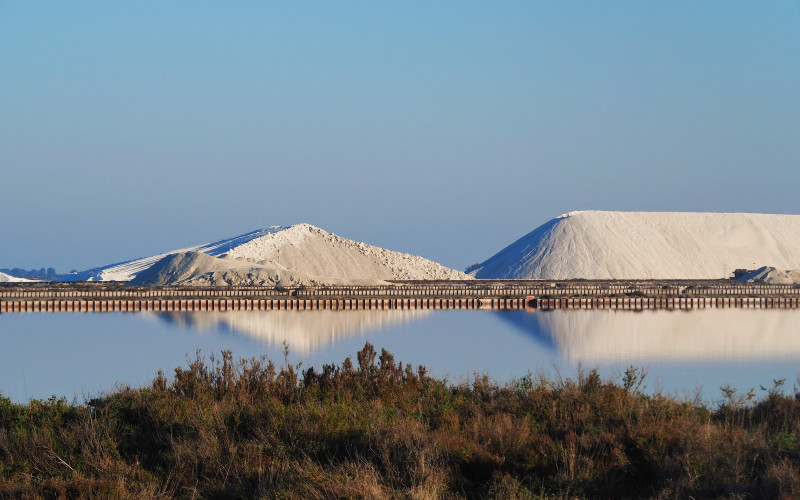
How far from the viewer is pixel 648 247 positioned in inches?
3750

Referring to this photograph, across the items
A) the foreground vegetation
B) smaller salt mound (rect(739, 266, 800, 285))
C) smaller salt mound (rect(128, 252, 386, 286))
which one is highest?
smaller salt mound (rect(128, 252, 386, 286))

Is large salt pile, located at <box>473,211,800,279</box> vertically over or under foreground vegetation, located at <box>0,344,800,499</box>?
over

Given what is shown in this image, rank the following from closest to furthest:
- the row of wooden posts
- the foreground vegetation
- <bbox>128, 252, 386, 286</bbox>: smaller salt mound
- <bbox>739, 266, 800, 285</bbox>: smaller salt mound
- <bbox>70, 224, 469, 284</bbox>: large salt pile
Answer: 1. the foreground vegetation
2. the row of wooden posts
3. <bbox>128, 252, 386, 286</bbox>: smaller salt mound
4. <bbox>739, 266, 800, 285</bbox>: smaller salt mound
5. <bbox>70, 224, 469, 284</bbox>: large salt pile

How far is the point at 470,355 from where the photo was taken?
2602cm

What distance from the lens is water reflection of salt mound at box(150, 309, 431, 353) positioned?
104 ft

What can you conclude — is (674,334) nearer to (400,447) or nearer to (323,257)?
(400,447)

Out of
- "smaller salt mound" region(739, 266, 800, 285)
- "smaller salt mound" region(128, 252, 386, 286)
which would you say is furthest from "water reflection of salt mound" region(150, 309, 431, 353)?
"smaller salt mound" region(739, 266, 800, 285)

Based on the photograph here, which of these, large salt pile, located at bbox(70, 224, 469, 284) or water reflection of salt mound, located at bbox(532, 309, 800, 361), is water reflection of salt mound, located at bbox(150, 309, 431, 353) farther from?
large salt pile, located at bbox(70, 224, 469, 284)

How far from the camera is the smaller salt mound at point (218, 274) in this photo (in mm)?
60719

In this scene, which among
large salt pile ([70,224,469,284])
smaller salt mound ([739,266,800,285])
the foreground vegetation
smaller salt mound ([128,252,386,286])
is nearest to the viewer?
the foreground vegetation

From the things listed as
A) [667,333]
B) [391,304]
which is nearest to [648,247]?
[391,304]

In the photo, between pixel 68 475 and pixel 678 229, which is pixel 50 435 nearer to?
pixel 68 475

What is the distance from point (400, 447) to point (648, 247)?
90.6 meters

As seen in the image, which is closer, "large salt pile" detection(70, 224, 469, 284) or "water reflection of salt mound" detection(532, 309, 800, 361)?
"water reflection of salt mound" detection(532, 309, 800, 361)
